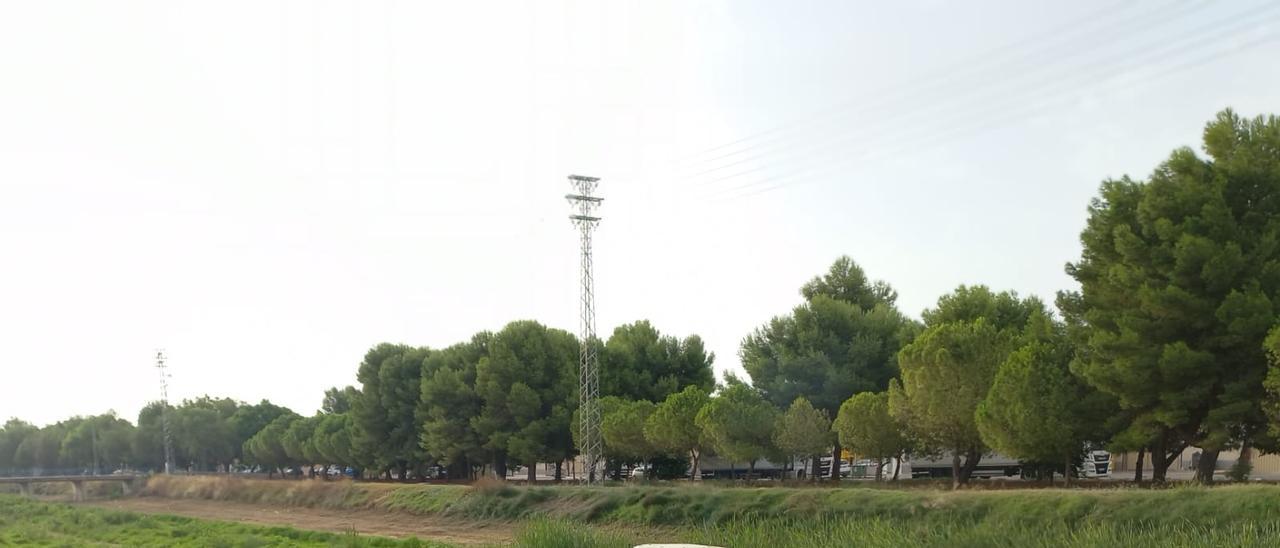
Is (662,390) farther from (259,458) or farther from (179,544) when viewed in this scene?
(259,458)

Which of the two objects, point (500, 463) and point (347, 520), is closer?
point (347, 520)

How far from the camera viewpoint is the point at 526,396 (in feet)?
237

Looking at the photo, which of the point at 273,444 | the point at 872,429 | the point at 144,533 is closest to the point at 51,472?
the point at 273,444

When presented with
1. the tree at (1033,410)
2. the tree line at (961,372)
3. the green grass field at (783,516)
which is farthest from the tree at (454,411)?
the tree at (1033,410)

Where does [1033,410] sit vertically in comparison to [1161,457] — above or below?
above

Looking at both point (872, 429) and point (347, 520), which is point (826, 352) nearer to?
point (872, 429)

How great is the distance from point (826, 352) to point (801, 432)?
1000 centimetres

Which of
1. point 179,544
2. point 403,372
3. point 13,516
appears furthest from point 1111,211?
point 13,516

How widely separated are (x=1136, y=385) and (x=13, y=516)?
68.4 meters

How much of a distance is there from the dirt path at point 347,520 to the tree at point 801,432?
14.1m

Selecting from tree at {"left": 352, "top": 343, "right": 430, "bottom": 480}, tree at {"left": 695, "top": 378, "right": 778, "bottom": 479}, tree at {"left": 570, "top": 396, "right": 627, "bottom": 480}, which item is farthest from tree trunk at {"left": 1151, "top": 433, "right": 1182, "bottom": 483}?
tree at {"left": 352, "top": 343, "right": 430, "bottom": 480}

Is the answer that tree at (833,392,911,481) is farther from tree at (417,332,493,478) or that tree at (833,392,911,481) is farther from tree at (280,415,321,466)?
tree at (280,415,321,466)

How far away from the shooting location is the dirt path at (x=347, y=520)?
51.5 m

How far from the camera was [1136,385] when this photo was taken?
3669cm
